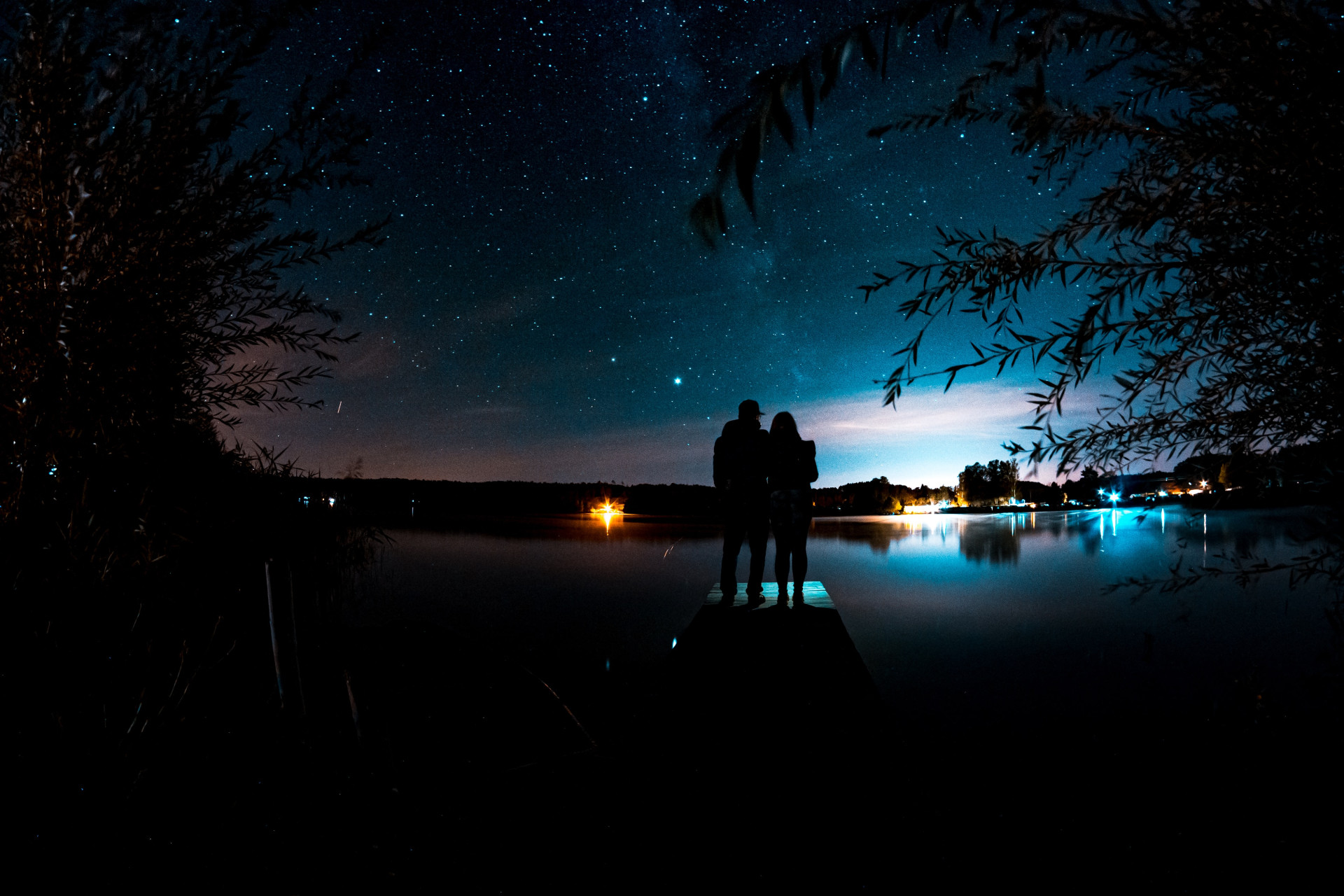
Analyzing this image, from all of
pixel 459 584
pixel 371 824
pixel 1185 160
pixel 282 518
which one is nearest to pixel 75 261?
pixel 371 824

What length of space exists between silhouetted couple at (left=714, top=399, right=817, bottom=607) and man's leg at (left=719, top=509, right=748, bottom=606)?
0.04 ft

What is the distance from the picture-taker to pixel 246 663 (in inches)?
154

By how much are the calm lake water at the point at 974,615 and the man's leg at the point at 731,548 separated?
159cm

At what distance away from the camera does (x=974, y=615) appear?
40.2ft

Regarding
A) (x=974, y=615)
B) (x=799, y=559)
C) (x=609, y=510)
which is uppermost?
(x=799, y=559)

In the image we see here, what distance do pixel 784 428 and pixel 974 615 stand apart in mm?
8560

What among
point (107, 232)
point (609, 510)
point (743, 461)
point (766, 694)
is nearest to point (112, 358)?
point (107, 232)

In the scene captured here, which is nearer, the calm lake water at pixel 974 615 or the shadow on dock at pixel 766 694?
the shadow on dock at pixel 766 694

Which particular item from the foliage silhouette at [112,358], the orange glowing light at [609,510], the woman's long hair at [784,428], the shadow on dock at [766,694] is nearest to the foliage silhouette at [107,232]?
the foliage silhouette at [112,358]

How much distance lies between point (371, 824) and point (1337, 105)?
12.2ft

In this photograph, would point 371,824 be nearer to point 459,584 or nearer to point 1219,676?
point 1219,676

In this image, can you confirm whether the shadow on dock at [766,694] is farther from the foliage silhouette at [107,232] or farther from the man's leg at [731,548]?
the foliage silhouette at [107,232]

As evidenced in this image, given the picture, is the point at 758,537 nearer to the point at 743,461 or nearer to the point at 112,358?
the point at 743,461

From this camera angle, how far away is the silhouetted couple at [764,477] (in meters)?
6.19
